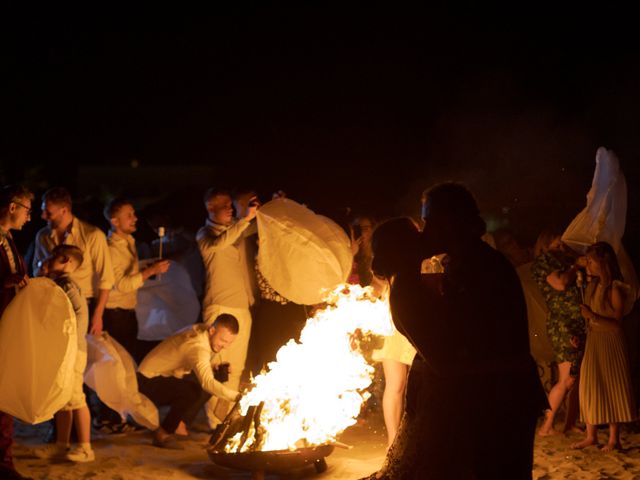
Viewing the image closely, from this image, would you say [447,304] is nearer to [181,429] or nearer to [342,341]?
[342,341]

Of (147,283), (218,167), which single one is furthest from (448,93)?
(147,283)

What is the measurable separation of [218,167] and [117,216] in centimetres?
2078

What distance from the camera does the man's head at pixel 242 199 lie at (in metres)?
8.61

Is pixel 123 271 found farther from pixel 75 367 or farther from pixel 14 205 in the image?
pixel 14 205

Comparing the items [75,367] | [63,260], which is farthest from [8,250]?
[75,367]

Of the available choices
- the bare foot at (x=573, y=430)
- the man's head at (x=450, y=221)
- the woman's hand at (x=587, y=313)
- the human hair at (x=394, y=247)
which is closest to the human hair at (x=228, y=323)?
the woman's hand at (x=587, y=313)

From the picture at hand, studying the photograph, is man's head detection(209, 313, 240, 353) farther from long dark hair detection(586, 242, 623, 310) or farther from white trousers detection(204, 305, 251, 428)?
long dark hair detection(586, 242, 623, 310)

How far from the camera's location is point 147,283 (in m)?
9.70

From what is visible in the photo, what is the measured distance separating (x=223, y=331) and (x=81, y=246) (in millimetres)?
1590

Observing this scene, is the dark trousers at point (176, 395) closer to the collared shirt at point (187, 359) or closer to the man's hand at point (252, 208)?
the collared shirt at point (187, 359)

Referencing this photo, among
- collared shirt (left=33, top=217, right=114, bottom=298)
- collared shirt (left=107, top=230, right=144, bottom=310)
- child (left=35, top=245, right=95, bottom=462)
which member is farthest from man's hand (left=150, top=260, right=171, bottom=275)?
child (left=35, top=245, right=95, bottom=462)

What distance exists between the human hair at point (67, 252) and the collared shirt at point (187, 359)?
4.14ft

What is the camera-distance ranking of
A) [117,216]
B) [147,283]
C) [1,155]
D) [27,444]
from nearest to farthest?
[27,444] → [117,216] → [147,283] → [1,155]

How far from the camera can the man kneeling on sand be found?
7.77 m
